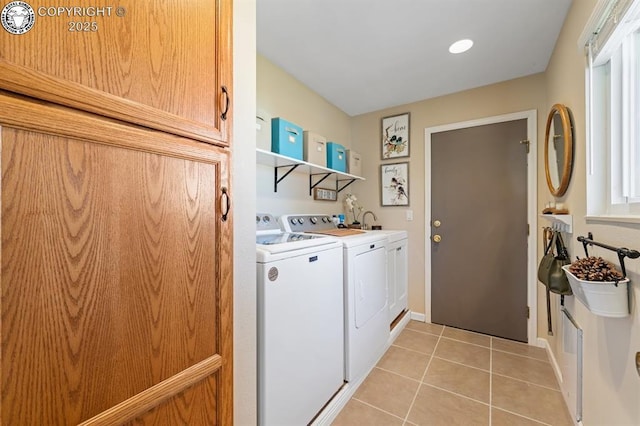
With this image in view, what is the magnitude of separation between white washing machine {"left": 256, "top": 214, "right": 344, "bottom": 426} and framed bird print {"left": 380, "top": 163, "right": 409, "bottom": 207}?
1.51 metres

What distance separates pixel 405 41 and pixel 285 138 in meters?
1.10

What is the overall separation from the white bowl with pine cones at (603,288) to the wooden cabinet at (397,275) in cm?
145

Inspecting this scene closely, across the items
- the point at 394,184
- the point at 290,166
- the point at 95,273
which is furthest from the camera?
the point at 394,184

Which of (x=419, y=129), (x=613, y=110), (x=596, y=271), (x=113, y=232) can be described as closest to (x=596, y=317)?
(x=596, y=271)

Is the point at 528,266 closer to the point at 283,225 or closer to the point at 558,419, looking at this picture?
the point at 558,419

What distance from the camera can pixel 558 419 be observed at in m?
1.50

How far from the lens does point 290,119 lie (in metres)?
2.33

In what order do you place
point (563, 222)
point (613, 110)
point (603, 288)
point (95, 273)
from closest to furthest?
point (95, 273)
point (603, 288)
point (613, 110)
point (563, 222)

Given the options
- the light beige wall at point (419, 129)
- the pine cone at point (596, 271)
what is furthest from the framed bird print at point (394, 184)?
the pine cone at point (596, 271)

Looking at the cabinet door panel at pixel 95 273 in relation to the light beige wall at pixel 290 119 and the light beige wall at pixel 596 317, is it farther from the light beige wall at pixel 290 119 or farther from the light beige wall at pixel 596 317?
the light beige wall at pixel 596 317

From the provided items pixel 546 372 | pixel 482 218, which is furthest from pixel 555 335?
pixel 482 218

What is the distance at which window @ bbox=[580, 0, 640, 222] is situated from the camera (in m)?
1.00

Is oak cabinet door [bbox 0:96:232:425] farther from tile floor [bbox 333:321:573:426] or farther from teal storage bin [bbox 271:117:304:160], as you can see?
tile floor [bbox 333:321:573:426]

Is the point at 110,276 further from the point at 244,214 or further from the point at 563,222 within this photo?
the point at 563,222
